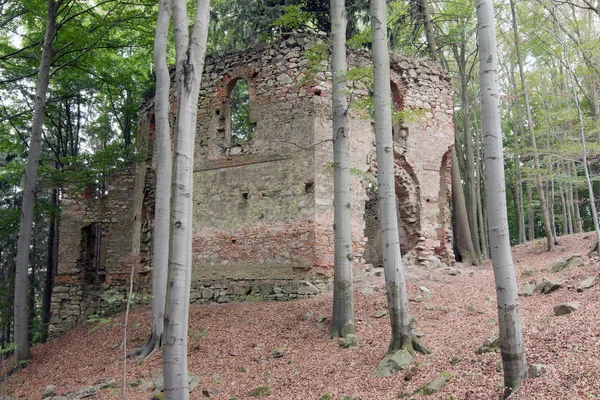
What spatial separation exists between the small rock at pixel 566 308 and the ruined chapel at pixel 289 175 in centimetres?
493

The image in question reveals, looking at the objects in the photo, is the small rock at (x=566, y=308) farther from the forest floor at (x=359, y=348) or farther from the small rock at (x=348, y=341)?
the small rock at (x=348, y=341)

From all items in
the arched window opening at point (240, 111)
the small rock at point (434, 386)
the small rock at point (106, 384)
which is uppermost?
the arched window opening at point (240, 111)

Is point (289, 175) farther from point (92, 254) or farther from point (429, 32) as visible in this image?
point (92, 254)

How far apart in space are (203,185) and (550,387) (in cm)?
1002

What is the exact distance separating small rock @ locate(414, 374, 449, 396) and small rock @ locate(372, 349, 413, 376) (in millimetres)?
779

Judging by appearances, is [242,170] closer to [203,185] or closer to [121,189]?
[203,185]

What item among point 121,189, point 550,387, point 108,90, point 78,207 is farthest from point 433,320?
point 108,90

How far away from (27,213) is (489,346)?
9.95m

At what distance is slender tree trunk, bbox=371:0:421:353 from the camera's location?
251 inches

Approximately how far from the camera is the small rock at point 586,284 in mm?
7344

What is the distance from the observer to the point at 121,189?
52.1ft

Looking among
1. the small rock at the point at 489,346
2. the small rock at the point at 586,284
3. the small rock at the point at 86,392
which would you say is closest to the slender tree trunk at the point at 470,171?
the small rock at the point at 586,284

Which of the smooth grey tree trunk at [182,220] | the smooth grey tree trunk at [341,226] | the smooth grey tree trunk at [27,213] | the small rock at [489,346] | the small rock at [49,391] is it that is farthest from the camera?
the smooth grey tree trunk at [27,213]

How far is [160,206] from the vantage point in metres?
8.20
